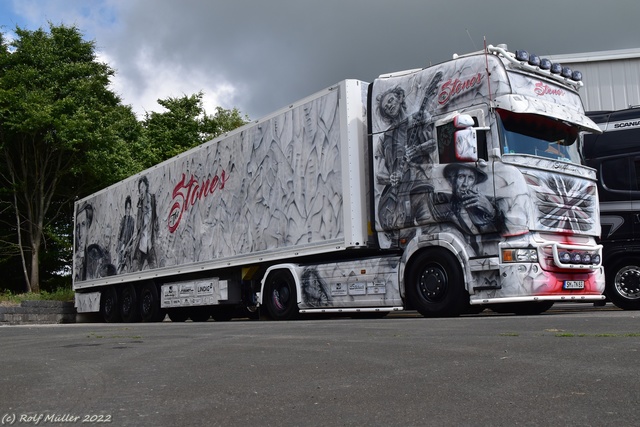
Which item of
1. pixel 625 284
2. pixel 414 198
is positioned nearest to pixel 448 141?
pixel 414 198

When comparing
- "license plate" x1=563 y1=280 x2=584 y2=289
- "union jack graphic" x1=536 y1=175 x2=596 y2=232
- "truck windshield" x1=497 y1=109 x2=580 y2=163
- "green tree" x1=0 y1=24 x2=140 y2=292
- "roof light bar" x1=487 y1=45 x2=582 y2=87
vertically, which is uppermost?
"green tree" x1=0 y1=24 x2=140 y2=292

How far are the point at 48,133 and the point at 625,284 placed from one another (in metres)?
19.0

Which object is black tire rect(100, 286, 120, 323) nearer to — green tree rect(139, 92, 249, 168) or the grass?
the grass

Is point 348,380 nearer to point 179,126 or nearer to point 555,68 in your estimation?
point 555,68

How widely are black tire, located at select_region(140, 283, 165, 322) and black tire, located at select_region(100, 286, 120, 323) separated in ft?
4.46

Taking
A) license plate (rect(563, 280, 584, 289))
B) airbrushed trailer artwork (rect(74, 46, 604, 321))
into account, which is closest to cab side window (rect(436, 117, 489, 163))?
airbrushed trailer artwork (rect(74, 46, 604, 321))

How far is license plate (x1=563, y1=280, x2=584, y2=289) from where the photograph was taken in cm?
1091

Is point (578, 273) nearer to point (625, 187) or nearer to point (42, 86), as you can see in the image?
point (625, 187)

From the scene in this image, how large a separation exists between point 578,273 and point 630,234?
2095 mm

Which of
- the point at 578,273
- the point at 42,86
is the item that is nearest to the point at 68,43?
the point at 42,86

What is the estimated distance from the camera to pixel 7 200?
91.0 ft

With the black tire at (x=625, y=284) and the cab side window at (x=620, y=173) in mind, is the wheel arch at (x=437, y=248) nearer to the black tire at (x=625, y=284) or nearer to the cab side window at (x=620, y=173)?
the black tire at (x=625, y=284)

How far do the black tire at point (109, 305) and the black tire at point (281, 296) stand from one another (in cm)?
719

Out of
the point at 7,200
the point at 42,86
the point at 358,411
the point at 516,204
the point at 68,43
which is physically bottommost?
the point at 358,411
